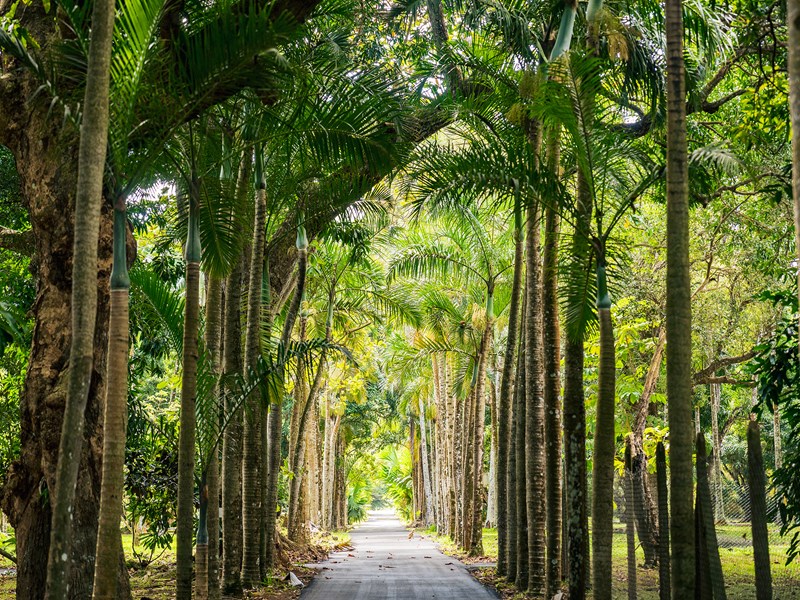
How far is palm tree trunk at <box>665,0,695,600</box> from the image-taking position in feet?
18.5

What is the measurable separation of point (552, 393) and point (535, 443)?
122 cm

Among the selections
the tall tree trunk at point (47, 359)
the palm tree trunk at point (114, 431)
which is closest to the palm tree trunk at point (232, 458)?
the tall tree trunk at point (47, 359)

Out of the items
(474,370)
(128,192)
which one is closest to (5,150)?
(128,192)

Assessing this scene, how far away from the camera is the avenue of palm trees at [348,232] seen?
20.6 ft

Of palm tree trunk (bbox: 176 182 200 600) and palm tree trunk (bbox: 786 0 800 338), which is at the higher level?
palm tree trunk (bbox: 786 0 800 338)

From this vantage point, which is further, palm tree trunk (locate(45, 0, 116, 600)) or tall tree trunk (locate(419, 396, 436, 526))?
tall tree trunk (locate(419, 396, 436, 526))

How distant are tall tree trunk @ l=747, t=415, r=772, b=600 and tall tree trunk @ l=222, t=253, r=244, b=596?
314 inches

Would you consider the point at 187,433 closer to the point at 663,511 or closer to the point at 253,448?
the point at 663,511

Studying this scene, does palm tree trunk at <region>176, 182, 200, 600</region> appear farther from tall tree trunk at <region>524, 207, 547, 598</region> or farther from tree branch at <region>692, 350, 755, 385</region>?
tree branch at <region>692, 350, 755, 385</region>

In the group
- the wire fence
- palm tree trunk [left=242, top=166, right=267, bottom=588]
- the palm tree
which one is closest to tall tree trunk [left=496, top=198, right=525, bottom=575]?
the wire fence

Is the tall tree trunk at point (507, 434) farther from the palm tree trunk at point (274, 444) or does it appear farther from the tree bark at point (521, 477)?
the palm tree trunk at point (274, 444)

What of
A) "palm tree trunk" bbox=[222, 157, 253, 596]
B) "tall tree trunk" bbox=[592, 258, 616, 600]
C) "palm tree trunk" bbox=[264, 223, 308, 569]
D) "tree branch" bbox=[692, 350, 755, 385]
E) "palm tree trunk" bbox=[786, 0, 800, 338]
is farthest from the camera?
"tree branch" bbox=[692, 350, 755, 385]

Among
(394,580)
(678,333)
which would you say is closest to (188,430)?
(678,333)

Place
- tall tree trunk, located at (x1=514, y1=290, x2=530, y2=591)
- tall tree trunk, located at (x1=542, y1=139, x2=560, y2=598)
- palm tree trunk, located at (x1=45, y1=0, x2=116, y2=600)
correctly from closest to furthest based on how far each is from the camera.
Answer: palm tree trunk, located at (x1=45, y1=0, x2=116, y2=600), tall tree trunk, located at (x1=542, y1=139, x2=560, y2=598), tall tree trunk, located at (x1=514, y1=290, x2=530, y2=591)
